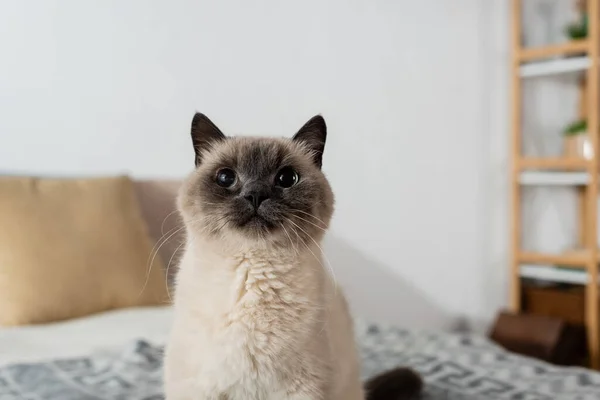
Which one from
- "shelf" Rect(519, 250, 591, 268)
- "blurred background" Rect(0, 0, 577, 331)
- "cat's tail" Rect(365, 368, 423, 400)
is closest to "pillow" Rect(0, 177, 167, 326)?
"blurred background" Rect(0, 0, 577, 331)

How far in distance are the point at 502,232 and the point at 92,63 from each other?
89.7 inches

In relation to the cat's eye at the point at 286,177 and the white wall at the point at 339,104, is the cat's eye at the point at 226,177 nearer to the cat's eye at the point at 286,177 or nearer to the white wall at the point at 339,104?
the cat's eye at the point at 286,177

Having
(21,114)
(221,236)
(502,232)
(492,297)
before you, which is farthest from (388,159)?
(221,236)

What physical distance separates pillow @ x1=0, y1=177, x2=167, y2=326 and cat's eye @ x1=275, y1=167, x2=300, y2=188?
2.58 ft

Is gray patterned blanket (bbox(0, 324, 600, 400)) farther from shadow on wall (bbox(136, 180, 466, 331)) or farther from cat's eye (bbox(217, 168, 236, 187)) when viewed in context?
shadow on wall (bbox(136, 180, 466, 331))

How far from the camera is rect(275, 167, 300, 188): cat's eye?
2.99 ft

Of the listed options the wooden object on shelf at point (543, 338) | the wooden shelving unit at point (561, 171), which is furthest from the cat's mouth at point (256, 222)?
the wooden shelving unit at point (561, 171)

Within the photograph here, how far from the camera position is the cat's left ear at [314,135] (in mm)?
959

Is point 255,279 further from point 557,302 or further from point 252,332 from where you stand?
point 557,302

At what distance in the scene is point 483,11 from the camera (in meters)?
3.13

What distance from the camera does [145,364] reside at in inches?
55.6

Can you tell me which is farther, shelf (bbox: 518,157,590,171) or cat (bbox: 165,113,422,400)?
shelf (bbox: 518,157,590,171)

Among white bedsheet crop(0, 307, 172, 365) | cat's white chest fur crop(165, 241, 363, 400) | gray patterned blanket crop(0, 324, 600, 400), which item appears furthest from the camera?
white bedsheet crop(0, 307, 172, 365)

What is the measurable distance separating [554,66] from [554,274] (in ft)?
3.30
